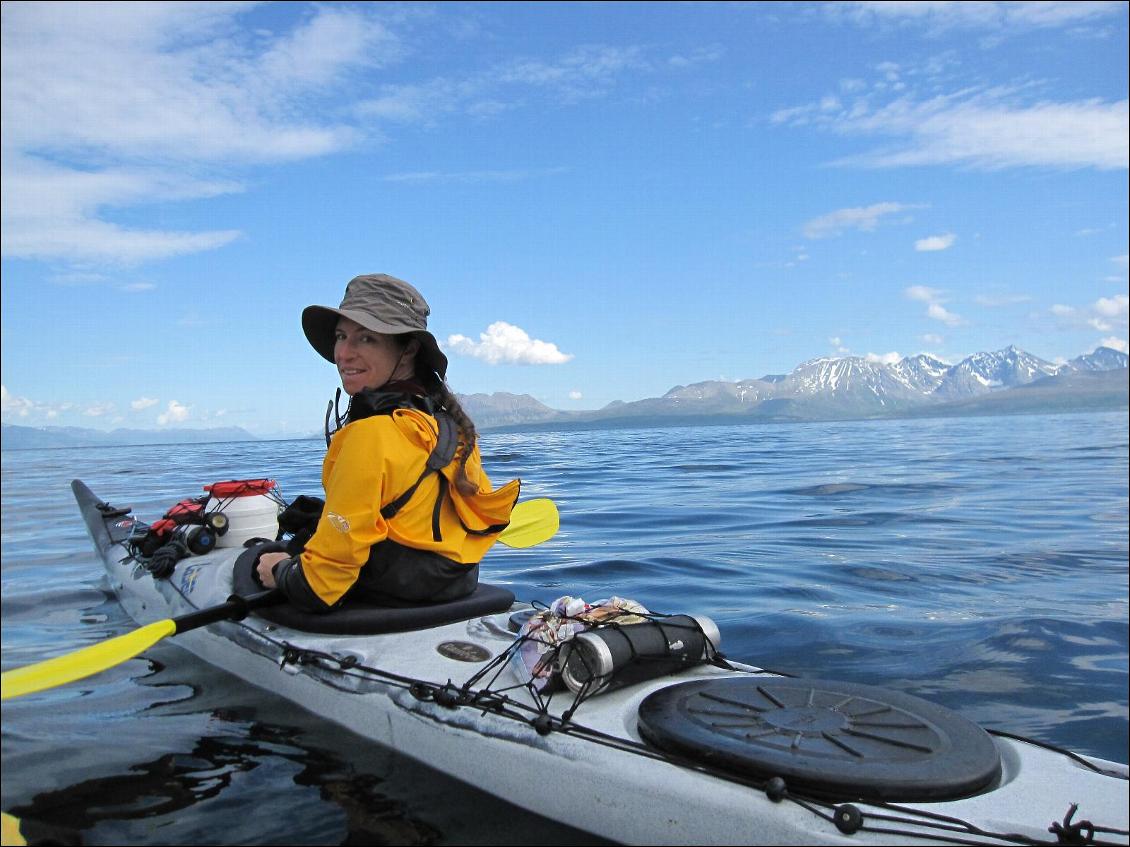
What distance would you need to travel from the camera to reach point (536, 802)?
3.23 m

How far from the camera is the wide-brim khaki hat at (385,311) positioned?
13.5 ft

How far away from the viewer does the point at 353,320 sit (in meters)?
4.08

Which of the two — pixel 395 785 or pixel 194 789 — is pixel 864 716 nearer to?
pixel 395 785

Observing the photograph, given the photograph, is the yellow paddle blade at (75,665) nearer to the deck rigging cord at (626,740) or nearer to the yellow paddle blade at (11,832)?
the yellow paddle blade at (11,832)

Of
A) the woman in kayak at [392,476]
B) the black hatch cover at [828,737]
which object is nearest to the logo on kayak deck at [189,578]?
the woman in kayak at [392,476]

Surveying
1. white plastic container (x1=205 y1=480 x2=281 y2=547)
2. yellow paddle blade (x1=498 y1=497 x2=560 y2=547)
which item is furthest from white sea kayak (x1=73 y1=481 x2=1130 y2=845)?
white plastic container (x1=205 y1=480 x2=281 y2=547)

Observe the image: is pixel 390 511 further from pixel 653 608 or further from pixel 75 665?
pixel 653 608

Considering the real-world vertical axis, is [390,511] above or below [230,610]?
above

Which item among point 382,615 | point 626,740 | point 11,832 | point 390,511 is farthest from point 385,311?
point 11,832

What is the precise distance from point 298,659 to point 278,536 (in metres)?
2.14

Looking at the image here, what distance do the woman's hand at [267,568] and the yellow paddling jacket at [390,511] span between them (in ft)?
0.88

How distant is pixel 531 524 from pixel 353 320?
2.47 metres

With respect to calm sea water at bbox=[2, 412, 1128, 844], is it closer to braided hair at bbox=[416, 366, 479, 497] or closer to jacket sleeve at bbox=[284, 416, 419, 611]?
jacket sleeve at bbox=[284, 416, 419, 611]

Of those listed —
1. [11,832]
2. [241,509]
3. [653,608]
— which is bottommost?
[653,608]
